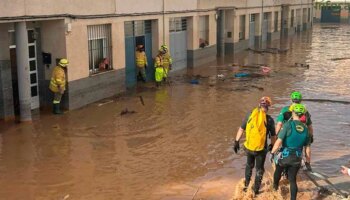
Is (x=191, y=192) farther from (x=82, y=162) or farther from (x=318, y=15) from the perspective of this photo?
(x=318, y=15)

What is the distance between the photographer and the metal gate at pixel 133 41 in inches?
792

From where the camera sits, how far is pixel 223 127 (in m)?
13.8

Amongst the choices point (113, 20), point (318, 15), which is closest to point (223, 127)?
point (113, 20)

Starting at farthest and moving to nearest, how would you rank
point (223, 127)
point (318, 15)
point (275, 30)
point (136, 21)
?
1. point (318, 15)
2. point (275, 30)
3. point (136, 21)
4. point (223, 127)

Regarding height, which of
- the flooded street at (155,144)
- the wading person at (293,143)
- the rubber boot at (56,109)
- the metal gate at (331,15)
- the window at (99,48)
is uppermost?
the metal gate at (331,15)

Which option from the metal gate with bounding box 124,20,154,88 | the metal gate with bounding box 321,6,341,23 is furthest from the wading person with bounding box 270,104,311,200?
the metal gate with bounding box 321,6,341,23

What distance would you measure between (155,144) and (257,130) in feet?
14.7

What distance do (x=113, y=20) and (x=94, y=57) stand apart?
1615 mm

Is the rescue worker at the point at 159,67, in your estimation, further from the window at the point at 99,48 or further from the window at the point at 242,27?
the window at the point at 242,27

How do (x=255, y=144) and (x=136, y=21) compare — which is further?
(x=136, y=21)

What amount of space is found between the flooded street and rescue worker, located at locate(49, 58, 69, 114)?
0.59m

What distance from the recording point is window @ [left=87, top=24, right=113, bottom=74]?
1736 cm

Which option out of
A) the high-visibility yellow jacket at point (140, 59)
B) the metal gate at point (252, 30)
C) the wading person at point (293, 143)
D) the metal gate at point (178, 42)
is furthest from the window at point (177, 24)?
the wading person at point (293, 143)

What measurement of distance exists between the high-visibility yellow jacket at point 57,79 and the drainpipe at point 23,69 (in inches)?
41.3
